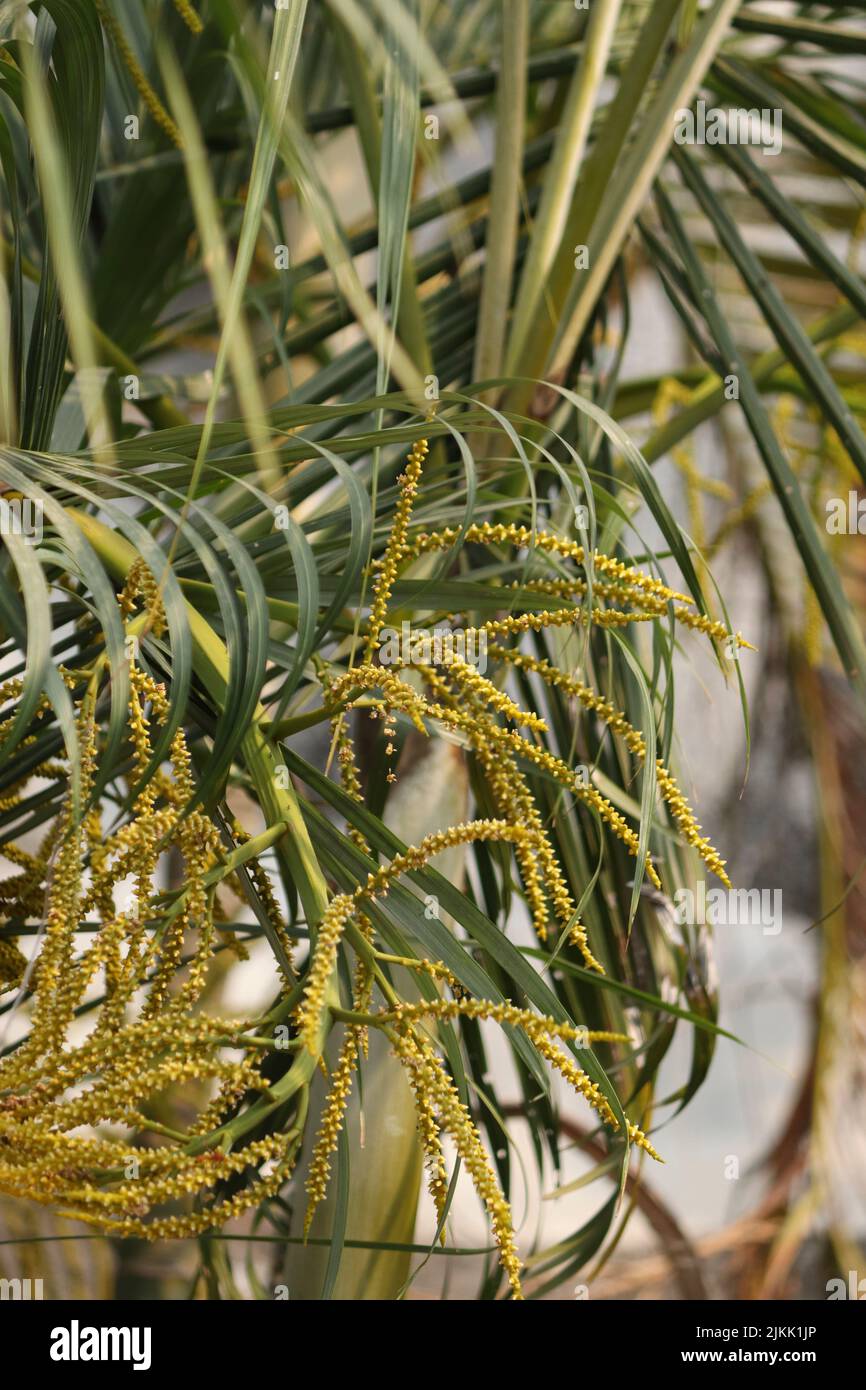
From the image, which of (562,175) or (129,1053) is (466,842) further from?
(562,175)

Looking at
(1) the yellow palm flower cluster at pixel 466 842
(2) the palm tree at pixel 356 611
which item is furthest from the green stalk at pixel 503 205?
(1) the yellow palm flower cluster at pixel 466 842

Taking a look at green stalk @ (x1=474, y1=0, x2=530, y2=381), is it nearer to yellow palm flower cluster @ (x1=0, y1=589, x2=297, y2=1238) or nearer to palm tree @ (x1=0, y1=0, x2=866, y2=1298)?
palm tree @ (x1=0, y1=0, x2=866, y2=1298)

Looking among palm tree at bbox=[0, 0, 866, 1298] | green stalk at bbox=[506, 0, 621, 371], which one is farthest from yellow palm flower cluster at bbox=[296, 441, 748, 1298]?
green stalk at bbox=[506, 0, 621, 371]

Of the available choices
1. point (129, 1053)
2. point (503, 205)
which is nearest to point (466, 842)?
point (129, 1053)

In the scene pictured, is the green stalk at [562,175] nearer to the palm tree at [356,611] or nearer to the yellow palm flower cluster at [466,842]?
the palm tree at [356,611]

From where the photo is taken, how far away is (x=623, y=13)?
39.6 inches

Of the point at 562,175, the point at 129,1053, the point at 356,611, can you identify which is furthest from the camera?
the point at 562,175

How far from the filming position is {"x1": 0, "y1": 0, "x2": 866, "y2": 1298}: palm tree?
38cm

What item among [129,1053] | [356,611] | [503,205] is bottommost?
[129,1053]

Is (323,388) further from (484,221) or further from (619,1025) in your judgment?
(619,1025)

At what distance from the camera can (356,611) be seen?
0.51m

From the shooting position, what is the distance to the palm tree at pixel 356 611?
0.38 meters

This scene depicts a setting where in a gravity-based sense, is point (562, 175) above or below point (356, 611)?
above
